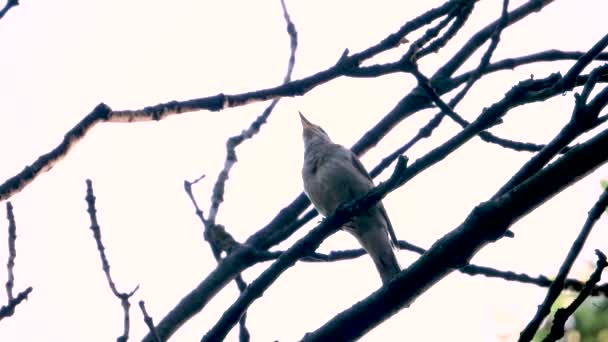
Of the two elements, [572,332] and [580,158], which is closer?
[580,158]

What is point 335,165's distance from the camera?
6840 mm

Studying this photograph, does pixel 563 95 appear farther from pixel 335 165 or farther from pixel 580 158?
pixel 335 165

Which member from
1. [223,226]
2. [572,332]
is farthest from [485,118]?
[572,332]

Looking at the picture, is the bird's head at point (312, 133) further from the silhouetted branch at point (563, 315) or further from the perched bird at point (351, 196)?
the silhouetted branch at point (563, 315)

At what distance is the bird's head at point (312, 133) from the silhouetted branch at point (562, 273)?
18.5 ft

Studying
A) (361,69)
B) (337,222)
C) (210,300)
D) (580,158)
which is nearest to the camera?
(580,158)

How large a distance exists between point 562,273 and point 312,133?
626 centimetres

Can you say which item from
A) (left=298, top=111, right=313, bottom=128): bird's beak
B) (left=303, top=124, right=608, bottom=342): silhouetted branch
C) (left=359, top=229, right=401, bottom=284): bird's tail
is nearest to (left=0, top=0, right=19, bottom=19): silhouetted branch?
(left=303, top=124, right=608, bottom=342): silhouetted branch

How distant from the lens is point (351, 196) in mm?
6711

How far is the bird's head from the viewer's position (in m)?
7.99

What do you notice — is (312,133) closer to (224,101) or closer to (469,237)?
(224,101)

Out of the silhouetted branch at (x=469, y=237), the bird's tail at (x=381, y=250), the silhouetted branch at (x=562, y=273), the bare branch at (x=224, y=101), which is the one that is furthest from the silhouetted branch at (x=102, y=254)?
the bird's tail at (x=381, y=250)

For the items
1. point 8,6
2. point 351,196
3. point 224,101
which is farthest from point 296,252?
point 351,196

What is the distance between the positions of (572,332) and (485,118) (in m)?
4.51
